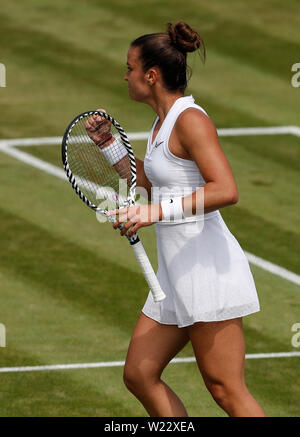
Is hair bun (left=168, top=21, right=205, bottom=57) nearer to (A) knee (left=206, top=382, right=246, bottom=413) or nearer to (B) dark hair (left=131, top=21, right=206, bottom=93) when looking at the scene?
(B) dark hair (left=131, top=21, right=206, bottom=93)

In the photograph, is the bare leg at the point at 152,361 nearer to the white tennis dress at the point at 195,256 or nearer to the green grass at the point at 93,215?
the white tennis dress at the point at 195,256

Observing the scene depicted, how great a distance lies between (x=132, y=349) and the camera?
7.39m

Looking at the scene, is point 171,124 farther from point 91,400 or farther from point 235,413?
point 91,400

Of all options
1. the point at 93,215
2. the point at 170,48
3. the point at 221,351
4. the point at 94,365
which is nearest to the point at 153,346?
the point at 221,351

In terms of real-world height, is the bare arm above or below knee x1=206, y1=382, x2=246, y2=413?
above

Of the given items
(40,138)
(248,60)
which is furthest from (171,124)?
(248,60)

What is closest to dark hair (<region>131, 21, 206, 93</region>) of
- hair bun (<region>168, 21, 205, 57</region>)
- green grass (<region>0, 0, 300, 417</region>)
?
hair bun (<region>168, 21, 205, 57</region>)

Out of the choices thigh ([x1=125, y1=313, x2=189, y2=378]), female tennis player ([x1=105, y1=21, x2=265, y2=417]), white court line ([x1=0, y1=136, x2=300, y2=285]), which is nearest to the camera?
female tennis player ([x1=105, y1=21, x2=265, y2=417])

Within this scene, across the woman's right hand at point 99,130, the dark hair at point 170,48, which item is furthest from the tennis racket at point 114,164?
the dark hair at point 170,48

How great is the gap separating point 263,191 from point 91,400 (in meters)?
5.06

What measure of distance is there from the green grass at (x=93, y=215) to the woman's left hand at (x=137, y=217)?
2189mm

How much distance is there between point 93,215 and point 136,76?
5.61 metres

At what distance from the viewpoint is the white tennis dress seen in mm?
7078

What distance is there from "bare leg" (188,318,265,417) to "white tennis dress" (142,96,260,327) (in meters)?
0.08
